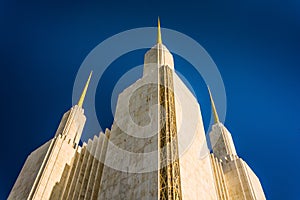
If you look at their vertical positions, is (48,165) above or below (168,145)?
above

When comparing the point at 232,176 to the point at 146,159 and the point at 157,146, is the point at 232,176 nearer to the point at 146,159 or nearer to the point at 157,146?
the point at 157,146

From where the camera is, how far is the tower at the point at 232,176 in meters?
28.7

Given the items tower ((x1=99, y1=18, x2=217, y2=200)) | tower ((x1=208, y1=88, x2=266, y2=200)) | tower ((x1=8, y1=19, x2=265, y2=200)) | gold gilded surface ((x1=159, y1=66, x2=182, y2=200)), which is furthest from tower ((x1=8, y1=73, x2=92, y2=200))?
tower ((x1=208, y1=88, x2=266, y2=200))

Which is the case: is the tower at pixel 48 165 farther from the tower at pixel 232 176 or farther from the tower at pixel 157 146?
the tower at pixel 232 176

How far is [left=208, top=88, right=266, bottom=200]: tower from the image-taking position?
2873 centimetres

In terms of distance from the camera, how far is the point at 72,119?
33656 mm

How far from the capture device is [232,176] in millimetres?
31078

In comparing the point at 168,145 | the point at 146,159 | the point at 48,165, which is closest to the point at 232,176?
the point at 168,145

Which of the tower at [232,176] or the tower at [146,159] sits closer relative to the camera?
the tower at [146,159]

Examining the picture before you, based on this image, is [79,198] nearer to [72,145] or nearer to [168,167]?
[72,145]

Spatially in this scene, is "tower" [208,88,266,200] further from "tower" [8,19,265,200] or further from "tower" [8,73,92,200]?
"tower" [8,73,92,200]

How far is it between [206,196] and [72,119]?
19.0 m

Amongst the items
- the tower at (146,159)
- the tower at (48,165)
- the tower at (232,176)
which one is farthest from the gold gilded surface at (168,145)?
the tower at (48,165)

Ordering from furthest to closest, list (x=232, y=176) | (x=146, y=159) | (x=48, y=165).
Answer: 1. (x=232, y=176)
2. (x=48, y=165)
3. (x=146, y=159)
